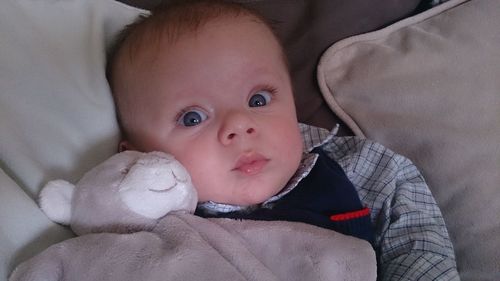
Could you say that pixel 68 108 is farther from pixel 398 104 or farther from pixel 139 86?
pixel 398 104

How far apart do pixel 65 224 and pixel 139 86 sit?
0.25m

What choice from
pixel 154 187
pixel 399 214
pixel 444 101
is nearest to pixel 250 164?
pixel 154 187

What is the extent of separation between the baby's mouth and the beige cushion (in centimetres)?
31

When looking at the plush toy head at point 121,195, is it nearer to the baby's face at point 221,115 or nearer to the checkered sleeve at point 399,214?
the baby's face at point 221,115

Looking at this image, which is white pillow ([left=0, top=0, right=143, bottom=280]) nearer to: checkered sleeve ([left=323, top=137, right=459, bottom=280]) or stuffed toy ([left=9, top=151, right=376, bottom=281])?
stuffed toy ([left=9, top=151, right=376, bottom=281])

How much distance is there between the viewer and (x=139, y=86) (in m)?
0.97

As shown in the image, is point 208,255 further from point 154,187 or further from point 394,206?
point 394,206

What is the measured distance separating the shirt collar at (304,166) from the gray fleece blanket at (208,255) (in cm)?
9

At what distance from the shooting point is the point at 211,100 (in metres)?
0.92

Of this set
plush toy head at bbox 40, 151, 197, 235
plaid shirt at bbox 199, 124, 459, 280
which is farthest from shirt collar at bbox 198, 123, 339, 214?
plush toy head at bbox 40, 151, 197, 235

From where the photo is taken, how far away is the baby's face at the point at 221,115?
89cm

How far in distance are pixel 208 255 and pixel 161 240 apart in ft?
0.20

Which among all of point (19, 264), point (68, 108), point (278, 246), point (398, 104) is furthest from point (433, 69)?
point (19, 264)

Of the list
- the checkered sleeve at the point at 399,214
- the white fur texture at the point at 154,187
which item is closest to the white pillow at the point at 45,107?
the white fur texture at the point at 154,187
